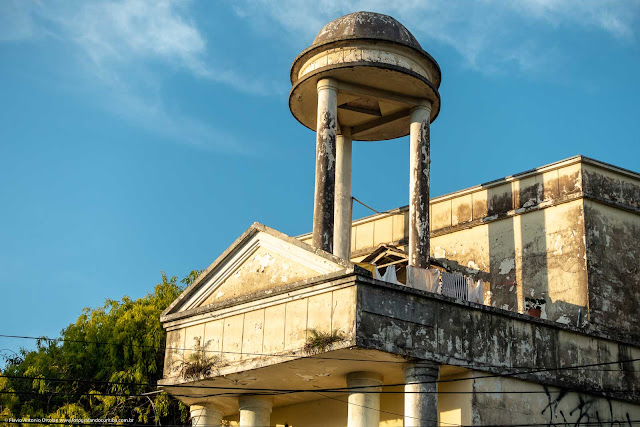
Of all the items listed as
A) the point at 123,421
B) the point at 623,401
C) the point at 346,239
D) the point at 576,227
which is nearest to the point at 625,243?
the point at 576,227

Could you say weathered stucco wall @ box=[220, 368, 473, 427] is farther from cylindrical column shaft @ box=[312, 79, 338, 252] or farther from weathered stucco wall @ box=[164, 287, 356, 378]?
cylindrical column shaft @ box=[312, 79, 338, 252]

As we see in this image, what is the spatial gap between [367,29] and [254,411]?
10.3 m

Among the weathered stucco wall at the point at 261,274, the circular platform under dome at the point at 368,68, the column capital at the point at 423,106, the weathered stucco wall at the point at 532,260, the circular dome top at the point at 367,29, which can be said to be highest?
the circular dome top at the point at 367,29

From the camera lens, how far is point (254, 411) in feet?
83.5

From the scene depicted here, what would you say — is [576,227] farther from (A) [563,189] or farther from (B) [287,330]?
(B) [287,330]

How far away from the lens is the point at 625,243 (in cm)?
2773

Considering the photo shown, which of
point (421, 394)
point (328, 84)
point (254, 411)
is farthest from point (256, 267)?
point (328, 84)

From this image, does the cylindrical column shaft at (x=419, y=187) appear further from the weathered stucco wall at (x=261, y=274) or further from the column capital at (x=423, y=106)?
the weathered stucco wall at (x=261, y=274)

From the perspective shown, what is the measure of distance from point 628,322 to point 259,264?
9.78m

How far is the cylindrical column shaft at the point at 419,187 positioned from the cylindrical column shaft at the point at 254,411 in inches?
205

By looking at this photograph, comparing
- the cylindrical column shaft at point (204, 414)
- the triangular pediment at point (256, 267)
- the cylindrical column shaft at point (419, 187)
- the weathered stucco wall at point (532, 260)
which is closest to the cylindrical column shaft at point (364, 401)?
the triangular pediment at point (256, 267)

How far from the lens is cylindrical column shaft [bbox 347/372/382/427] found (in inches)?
902

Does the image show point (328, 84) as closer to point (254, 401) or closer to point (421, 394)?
point (254, 401)

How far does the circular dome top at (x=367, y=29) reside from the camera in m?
27.7
